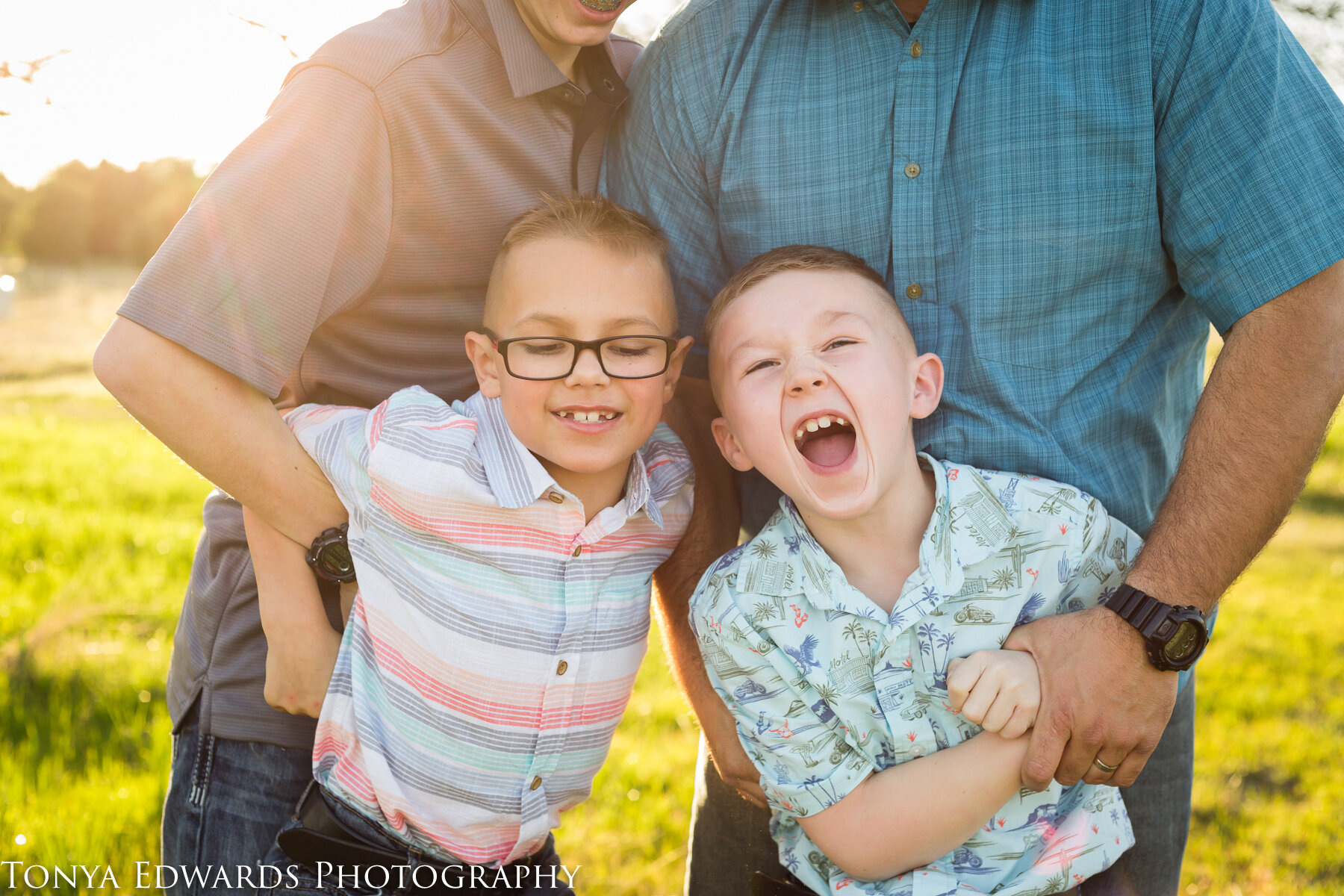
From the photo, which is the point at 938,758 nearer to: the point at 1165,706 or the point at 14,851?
the point at 1165,706

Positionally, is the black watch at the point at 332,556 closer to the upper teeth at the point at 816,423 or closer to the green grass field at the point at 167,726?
the upper teeth at the point at 816,423

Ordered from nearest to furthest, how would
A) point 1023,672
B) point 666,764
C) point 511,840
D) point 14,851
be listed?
point 1023,672 → point 511,840 → point 14,851 → point 666,764

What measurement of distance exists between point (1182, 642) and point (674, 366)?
1063 millimetres

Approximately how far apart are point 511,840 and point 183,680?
2.68ft

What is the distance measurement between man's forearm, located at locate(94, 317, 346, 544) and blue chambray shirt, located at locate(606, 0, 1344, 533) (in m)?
0.88

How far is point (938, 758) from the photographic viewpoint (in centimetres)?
167

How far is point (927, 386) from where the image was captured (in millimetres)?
1864

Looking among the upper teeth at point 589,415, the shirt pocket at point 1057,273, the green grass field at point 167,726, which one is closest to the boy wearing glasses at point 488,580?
the upper teeth at point 589,415

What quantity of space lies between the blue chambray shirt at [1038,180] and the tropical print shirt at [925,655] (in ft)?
0.62

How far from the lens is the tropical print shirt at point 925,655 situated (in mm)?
1711

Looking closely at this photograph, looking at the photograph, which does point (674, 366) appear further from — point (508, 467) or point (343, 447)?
point (343, 447)

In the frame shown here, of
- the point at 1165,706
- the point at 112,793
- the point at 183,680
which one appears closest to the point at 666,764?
the point at 112,793

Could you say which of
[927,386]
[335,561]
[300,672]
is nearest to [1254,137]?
[927,386]

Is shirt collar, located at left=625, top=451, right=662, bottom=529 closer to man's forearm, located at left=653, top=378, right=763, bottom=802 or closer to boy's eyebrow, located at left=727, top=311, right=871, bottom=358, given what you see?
man's forearm, located at left=653, top=378, right=763, bottom=802
